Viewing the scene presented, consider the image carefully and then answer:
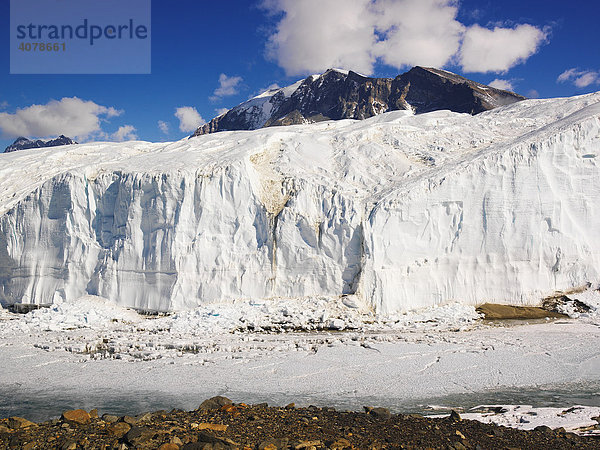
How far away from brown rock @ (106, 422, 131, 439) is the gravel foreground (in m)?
0.01

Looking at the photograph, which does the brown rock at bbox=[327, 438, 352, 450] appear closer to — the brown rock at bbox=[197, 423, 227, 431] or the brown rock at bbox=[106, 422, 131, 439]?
the brown rock at bbox=[197, 423, 227, 431]

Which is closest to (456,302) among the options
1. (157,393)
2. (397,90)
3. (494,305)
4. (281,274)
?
(494,305)

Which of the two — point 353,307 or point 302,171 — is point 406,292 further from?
point 302,171

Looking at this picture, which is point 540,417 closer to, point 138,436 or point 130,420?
point 138,436

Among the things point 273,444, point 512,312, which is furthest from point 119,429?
point 512,312

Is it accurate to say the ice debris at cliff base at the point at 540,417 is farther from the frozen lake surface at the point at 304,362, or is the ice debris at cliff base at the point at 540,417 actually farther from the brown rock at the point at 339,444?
the brown rock at the point at 339,444

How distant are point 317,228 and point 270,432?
1389 centimetres

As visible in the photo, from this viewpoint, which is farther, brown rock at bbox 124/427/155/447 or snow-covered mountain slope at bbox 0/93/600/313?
snow-covered mountain slope at bbox 0/93/600/313

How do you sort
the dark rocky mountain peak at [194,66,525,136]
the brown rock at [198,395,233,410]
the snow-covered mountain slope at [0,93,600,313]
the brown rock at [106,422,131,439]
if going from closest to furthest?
the brown rock at [106,422,131,439] < the brown rock at [198,395,233,410] < the snow-covered mountain slope at [0,93,600,313] < the dark rocky mountain peak at [194,66,525,136]

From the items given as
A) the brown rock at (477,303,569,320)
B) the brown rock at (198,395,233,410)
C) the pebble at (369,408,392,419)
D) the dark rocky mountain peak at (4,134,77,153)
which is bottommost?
the pebble at (369,408,392,419)

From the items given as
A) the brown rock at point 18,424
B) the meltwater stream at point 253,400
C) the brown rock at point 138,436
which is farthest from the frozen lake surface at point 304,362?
the brown rock at point 138,436

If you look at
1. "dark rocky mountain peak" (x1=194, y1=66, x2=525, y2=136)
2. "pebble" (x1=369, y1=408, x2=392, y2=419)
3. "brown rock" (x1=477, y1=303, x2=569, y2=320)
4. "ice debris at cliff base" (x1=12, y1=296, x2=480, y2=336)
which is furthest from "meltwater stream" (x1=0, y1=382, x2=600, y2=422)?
"dark rocky mountain peak" (x1=194, y1=66, x2=525, y2=136)

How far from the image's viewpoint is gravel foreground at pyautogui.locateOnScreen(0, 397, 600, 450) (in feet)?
20.1

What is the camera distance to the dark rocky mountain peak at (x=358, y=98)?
291ft
